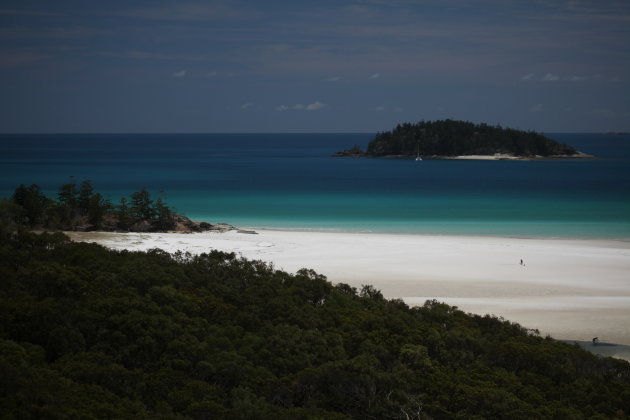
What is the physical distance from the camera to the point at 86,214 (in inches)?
1390

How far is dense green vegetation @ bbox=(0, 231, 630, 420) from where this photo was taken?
9484mm

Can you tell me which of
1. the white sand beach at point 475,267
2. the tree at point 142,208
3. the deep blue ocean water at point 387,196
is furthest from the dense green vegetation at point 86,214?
the deep blue ocean water at point 387,196

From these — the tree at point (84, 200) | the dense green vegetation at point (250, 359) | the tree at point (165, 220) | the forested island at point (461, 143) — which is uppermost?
the forested island at point (461, 143)

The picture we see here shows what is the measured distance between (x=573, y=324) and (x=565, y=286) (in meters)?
5.23

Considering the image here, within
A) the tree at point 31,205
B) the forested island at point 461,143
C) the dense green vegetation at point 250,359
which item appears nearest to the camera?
the dense green vegetation at point 250,359

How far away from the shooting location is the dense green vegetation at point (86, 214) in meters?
32.6

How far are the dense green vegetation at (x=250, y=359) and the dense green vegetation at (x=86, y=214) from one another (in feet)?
60.6

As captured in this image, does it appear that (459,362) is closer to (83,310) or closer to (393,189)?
(83,310)

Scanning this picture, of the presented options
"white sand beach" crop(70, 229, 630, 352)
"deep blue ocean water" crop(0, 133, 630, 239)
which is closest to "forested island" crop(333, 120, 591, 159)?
"deep blue ocean water" crop(0, 133, 630, 239)

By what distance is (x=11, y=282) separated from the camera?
44.0 ft

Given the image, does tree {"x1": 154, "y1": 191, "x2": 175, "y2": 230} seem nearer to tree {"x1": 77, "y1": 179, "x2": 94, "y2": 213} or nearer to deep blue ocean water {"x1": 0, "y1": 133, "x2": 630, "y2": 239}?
tree {"x1": 77, "y1": 179, "x2": 94, "y2": 213}

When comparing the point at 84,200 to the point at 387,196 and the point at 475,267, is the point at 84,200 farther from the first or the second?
the point at 387,196

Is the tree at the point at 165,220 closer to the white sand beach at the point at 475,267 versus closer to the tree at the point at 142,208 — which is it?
the tree at the point at 142,208

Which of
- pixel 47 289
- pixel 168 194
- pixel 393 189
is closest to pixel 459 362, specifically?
pixel 47 289
